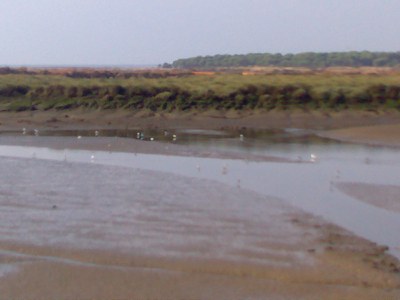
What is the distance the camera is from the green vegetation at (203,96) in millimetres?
29438

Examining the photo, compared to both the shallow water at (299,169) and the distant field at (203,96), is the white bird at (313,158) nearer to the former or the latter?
the shallow water at (299,169)

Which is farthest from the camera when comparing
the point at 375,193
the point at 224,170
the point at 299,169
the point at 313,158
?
the point at 313,158

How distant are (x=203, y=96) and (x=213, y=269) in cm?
2157

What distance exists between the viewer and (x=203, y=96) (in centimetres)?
2995

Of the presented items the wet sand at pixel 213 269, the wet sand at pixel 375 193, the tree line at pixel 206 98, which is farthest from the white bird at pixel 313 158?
the tree line at pixel 206 98

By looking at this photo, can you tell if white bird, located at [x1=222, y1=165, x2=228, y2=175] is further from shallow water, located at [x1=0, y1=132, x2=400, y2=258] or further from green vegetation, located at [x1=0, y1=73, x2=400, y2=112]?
green vegetation, located at [x1=0, y1=73, x2=400, y2=112]

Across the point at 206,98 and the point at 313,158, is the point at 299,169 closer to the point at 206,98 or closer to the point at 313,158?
the point at 313,158

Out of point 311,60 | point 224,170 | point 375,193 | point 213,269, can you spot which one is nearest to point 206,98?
point 224,170

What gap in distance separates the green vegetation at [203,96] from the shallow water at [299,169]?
660 centimetres

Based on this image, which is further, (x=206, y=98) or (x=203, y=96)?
(x=203, y=96)

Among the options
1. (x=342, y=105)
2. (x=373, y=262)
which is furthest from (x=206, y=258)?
(x=342, y=105)

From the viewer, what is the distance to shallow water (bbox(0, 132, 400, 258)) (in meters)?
11.6

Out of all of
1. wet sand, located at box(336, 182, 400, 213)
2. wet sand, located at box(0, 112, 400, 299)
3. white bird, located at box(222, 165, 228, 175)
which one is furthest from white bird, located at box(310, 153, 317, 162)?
wet sand, located at box(0, 112, 400, 299)

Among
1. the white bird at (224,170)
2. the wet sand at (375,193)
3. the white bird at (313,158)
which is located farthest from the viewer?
the white bird at (313,158)
